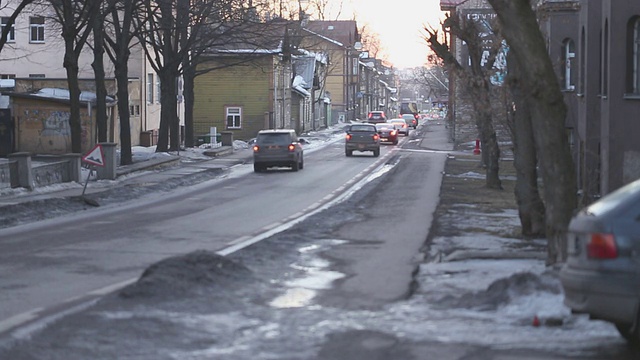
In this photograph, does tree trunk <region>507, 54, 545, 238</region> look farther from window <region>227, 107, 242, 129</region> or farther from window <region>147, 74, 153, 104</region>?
window <region>227, 107, 242, 129</region>

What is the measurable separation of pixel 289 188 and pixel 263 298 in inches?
792

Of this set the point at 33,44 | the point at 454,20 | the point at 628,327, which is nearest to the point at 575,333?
the point at 628,327

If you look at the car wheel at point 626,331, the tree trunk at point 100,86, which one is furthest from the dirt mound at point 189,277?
the tree trunk at point 100,86

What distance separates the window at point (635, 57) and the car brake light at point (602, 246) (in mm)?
15828

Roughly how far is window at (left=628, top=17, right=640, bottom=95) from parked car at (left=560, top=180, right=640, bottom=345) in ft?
51.3

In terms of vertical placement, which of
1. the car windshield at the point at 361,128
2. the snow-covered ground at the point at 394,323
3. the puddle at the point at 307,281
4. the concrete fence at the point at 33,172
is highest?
the car windshield at the point at 361,128

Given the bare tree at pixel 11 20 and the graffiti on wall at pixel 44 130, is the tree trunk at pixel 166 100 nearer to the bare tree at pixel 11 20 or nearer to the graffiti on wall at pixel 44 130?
the graffiti on wall at pixel 44 130

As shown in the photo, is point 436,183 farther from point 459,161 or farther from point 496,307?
point 496,307

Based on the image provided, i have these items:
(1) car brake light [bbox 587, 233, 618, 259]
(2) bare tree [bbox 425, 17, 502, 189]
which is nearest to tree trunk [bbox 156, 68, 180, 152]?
(2) bare tree [bbox 425, 17, 502, 189]

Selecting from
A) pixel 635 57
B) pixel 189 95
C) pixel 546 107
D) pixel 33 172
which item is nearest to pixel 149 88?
pixel 189 95

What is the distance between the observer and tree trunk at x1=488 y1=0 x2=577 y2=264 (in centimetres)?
1184

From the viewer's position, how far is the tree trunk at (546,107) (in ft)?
38.9

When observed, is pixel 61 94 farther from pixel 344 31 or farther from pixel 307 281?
pixel 344 31

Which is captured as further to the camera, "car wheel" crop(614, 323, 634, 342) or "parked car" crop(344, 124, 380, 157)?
"parked car" crop(344, 124, 380, 157)
